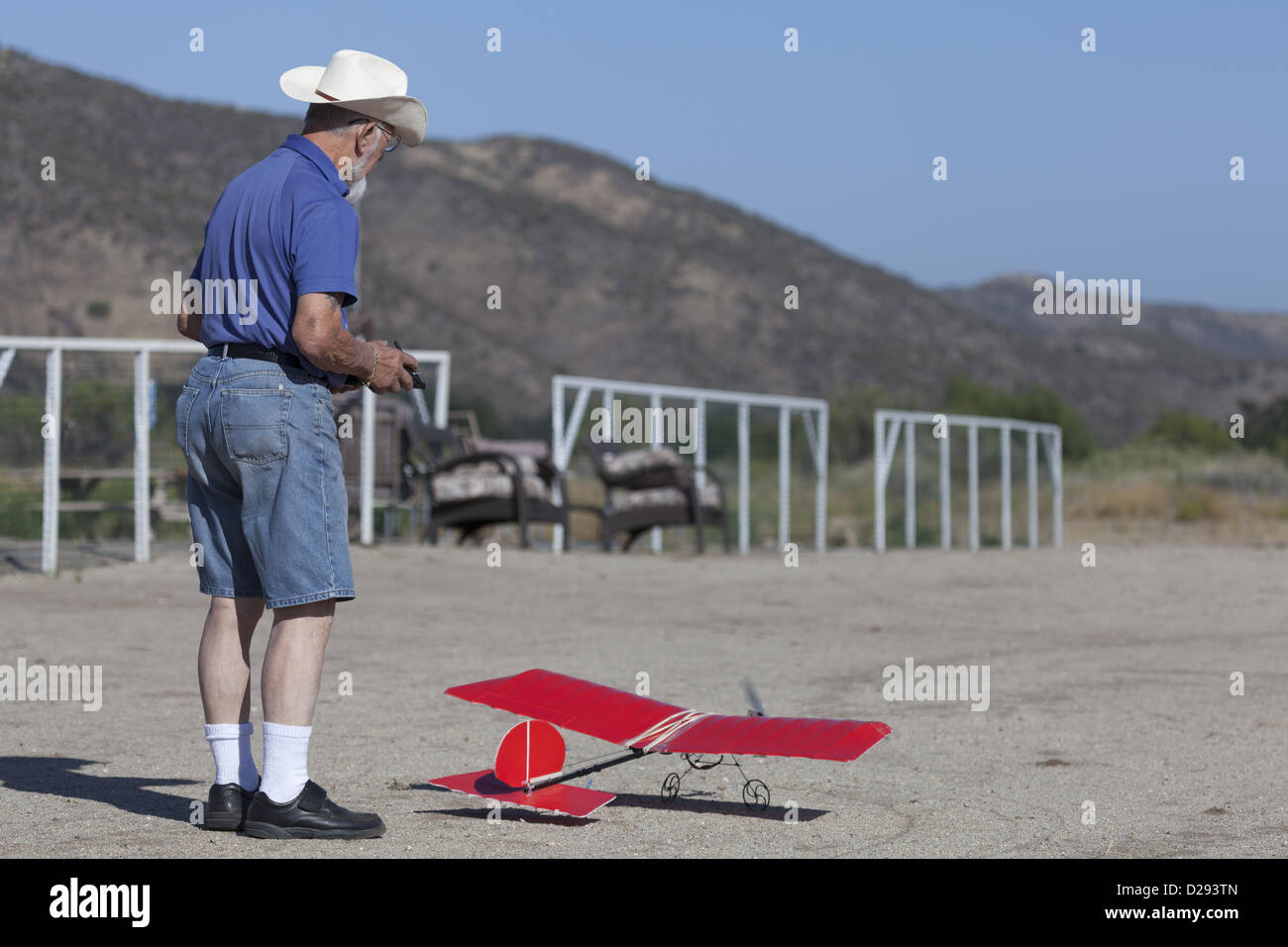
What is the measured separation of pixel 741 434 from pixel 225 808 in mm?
12448

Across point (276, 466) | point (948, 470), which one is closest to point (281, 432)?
point (276, 466)

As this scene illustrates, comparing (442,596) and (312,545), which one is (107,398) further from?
(312,545)

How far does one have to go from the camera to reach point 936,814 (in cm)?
403

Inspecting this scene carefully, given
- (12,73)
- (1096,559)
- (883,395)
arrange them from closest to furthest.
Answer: (1096,559) → (883,395) → (12,73)

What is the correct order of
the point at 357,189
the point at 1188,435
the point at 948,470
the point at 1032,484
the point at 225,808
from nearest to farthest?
the point at 225,808 < the point at 357,189 < the point at 948,470 < the point at 1032,484 < the point at 1188,435

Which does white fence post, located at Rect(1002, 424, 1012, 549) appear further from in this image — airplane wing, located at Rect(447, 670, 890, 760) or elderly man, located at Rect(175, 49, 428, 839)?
elderly man, located at Rect(175, 49, 428, 839)

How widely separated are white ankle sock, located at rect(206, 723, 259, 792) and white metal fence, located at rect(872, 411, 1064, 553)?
12898 millimetres

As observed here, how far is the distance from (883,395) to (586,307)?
27.9 m

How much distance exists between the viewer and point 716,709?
226 inches

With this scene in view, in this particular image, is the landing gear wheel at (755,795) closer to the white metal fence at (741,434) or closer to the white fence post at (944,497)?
the white metal fence at (741,434)

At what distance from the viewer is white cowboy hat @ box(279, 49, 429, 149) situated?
3.71 meters

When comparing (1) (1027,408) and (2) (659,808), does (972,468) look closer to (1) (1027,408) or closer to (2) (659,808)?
(2) (659,808)

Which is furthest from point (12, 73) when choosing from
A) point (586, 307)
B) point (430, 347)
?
point (586, 307)

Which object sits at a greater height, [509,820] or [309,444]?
[309,444]
